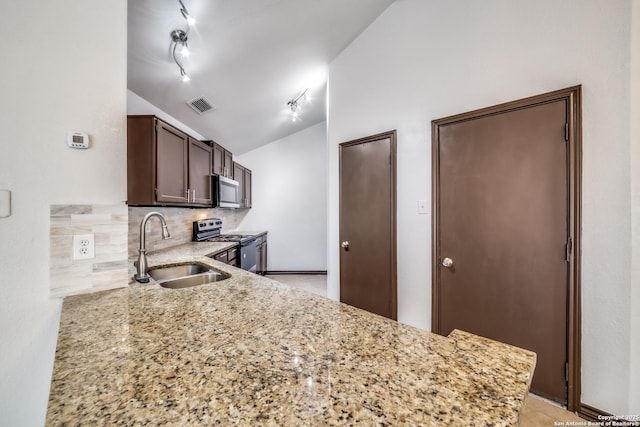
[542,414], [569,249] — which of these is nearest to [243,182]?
[569,249]

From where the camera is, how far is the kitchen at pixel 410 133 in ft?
3.26

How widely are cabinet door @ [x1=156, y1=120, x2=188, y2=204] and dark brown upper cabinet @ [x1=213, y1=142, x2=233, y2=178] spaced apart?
76cm

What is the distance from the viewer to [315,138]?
5.12 meters

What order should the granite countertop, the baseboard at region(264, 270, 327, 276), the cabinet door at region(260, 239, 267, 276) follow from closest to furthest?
the granite countertop
the cabinet door at region(260, 239, 267, 276)
the baseboard at region(264, 270, 327, 276)

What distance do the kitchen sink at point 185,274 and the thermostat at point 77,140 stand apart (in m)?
0.89

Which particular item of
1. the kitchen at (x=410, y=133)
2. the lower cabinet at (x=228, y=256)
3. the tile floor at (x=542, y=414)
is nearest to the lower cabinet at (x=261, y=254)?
the lower cabinet at (x=228, y=256)

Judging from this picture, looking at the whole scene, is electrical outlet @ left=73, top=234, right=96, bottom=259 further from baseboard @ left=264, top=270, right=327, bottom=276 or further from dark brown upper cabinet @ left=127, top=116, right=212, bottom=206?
baseboard @ left=264, top=270, right=327, bottom=276

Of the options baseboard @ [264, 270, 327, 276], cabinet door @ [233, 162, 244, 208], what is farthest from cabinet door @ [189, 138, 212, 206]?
baseboard @ [264, 270, 327, 276]

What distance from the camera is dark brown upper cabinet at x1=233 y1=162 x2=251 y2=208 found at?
13.8ft

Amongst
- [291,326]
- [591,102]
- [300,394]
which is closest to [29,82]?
[291,326]

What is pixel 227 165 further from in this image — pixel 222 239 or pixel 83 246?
pixel 83 246

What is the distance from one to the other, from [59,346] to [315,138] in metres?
4.86

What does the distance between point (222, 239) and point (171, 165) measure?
1.53 m

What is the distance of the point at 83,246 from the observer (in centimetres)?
111
